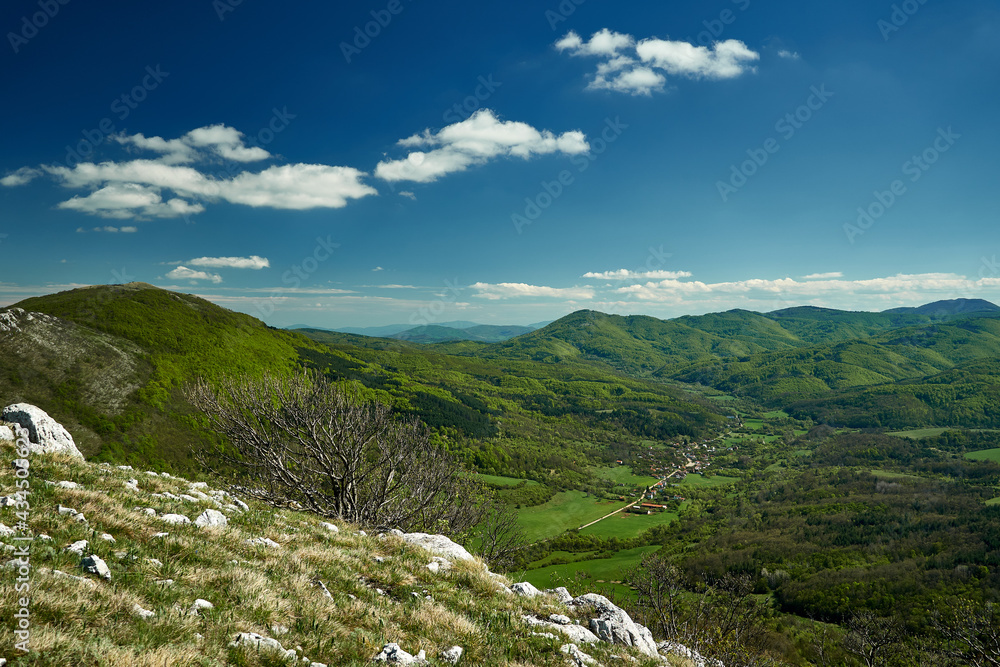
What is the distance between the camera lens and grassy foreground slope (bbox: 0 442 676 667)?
5582 mm

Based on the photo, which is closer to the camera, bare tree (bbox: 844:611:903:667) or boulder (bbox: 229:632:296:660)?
boulder (bbox: 229:632:296:660)

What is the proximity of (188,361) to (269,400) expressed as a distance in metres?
160

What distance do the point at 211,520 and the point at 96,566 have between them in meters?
5.84

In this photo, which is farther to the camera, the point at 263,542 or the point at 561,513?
the point at 561,513

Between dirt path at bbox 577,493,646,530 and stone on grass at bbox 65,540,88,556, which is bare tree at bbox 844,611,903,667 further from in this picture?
dirt path at bbox 577,493,646,530

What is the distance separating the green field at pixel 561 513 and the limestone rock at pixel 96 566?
144045 millimetres

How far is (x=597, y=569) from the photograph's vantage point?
Result: 107m

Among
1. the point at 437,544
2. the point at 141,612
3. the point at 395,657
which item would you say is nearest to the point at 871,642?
the point at 437,544

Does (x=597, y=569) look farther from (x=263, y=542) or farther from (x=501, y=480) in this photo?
(x=263, y=542)

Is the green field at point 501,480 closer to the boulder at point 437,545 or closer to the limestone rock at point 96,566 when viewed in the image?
the boulder at point 437,545

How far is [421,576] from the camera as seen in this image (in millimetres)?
12266

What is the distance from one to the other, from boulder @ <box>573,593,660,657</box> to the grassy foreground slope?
0.63m

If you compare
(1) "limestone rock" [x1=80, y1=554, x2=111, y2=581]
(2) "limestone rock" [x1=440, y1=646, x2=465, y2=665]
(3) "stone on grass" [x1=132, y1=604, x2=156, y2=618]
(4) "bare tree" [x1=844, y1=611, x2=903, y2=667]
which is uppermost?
(1) "limestone rock" [x1=80, y1=554, x2=111, y2=581]

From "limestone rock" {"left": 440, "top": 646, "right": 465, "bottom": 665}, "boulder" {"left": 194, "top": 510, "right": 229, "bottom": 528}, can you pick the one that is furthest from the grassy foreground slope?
"boulder" {"left": 194, "top": 510, "right": 229, "bottom": 528}
